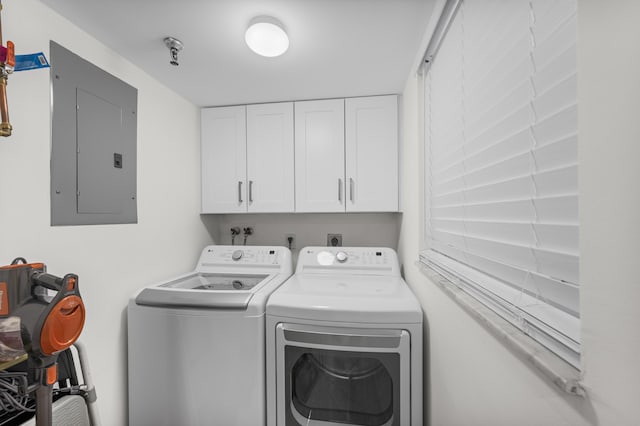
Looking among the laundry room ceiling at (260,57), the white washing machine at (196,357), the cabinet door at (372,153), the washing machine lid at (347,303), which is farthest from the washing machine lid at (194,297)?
the laundry room ceiling at (260,57)

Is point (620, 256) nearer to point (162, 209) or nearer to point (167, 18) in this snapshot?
point (167, 18)

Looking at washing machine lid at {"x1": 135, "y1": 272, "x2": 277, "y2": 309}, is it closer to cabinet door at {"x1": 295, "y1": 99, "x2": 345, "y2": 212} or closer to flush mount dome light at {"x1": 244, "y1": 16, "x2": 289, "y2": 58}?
cabinet door at {"x1": 295, "y1": 99, "x2": 345, "y2": 212}

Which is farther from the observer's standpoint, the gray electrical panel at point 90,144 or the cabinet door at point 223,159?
the cabinet door at point 223,159

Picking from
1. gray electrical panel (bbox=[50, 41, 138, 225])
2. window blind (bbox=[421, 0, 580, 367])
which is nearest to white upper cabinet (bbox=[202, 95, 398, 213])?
gray electrical panel (bbox=[50, 41, 138, 225])

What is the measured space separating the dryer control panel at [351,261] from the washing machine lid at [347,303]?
29 centimetres

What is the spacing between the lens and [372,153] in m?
2.01

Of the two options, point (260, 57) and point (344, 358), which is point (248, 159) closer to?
point (260, 57)

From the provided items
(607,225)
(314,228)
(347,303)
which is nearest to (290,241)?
(314,228)

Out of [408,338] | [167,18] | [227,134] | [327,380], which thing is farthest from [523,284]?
[227,134]

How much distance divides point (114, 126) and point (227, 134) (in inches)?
33.0

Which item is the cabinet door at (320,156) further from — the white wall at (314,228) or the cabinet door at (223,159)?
the cabinet door at (223,159)

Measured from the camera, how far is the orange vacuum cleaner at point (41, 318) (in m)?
0.72

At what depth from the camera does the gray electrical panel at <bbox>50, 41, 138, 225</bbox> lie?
118 centimetres

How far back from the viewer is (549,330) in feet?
1.63
